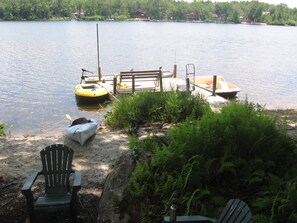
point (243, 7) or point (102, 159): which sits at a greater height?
point (243, 7)

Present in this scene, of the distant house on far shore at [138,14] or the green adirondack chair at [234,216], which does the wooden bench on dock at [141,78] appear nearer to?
the green adirondack chair at [234,216]

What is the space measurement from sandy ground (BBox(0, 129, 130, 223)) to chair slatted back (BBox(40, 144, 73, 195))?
508mm

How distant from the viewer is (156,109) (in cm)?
885

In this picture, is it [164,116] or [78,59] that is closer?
[164,116]

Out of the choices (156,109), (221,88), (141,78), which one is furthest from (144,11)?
(156,109)

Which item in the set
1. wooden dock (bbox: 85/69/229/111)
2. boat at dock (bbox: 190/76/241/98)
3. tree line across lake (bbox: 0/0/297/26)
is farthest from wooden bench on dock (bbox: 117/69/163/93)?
tree line across lake (bbox: 0/0/297/26)

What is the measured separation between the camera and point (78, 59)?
102 feet

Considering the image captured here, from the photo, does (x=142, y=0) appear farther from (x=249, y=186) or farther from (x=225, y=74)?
(x=249, y=186)

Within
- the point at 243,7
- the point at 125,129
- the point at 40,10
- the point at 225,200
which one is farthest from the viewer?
the point at 243,7

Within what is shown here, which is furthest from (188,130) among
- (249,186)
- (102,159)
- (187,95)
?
(187,95)

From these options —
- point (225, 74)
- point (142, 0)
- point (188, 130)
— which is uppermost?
point (142, 0)

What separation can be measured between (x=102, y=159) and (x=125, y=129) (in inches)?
77.5

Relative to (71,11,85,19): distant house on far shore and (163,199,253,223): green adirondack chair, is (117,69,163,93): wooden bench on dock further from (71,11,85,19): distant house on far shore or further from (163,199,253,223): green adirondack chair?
(71,11,85,19): distant house on far shore

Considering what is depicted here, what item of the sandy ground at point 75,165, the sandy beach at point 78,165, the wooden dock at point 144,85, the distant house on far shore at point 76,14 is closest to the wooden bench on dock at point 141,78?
the wooden dock at point 144,85
